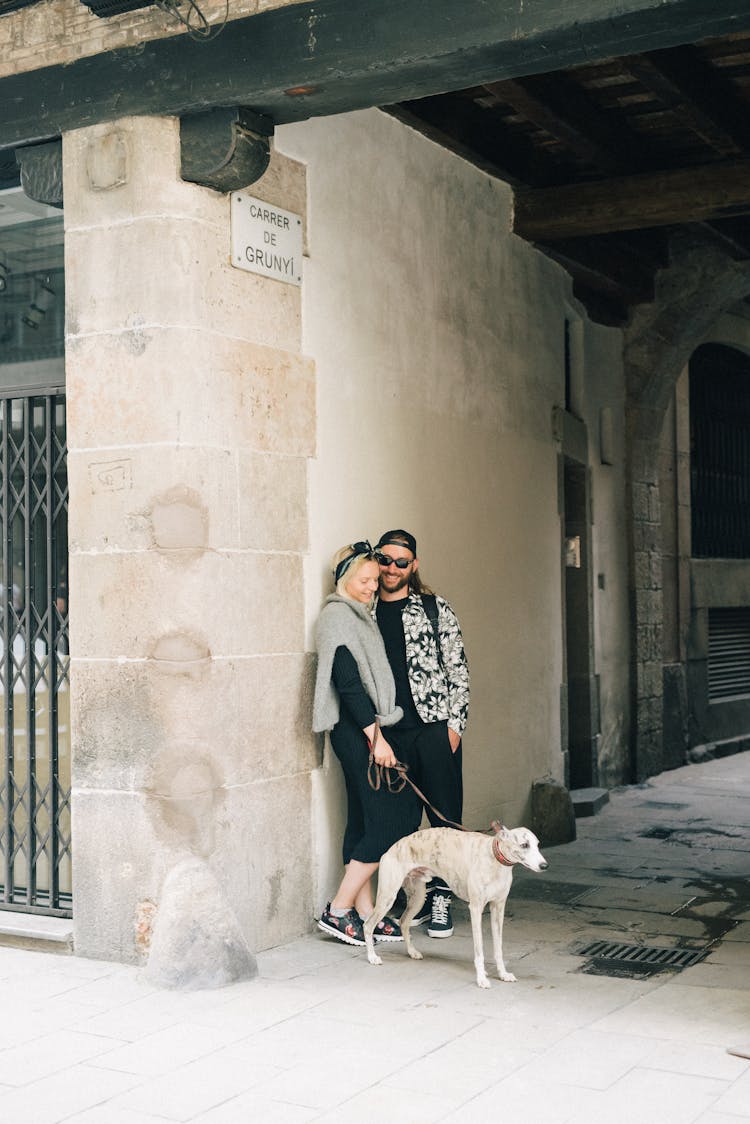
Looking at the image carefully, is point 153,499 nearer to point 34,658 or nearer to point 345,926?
point 34,658

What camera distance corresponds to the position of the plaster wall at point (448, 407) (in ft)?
21.4

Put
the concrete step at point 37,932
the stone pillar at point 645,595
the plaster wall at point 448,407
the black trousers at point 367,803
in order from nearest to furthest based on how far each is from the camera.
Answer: the concrete step at point 37,932 → the black trousers at point 367,803 → the plaster wall at point 448,407 → the stone pillar at point 645,595

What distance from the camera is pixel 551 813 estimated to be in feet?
28.5

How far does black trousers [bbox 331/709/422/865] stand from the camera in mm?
6113

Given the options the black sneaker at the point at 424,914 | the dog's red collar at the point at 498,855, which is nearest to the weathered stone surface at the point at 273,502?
the dog's red collar at the point at 498,855

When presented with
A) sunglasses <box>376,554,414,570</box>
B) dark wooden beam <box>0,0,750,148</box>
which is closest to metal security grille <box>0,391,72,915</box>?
dark wooden beam <box>0,0,750,148</box>

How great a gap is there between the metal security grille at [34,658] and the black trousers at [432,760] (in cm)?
154

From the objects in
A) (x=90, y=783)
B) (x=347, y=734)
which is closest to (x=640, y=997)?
(x=347, y=734)

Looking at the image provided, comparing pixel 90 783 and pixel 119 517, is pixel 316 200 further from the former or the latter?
pixel 90 783

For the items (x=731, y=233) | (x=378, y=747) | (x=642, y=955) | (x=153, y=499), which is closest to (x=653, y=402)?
(x=731, y=233)

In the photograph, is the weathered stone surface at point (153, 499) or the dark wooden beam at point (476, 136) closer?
the weathered stone surface at point (153, 499)

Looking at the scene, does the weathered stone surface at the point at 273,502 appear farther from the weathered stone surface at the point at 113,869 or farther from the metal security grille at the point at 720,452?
the metal security grille at the point at 720,452

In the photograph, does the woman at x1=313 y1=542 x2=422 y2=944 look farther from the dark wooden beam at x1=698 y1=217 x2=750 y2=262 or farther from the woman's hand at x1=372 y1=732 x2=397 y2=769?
the dark wooden beam at x1=698 y1=217 x2=750 y2=262

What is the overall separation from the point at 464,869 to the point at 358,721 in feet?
2.96
